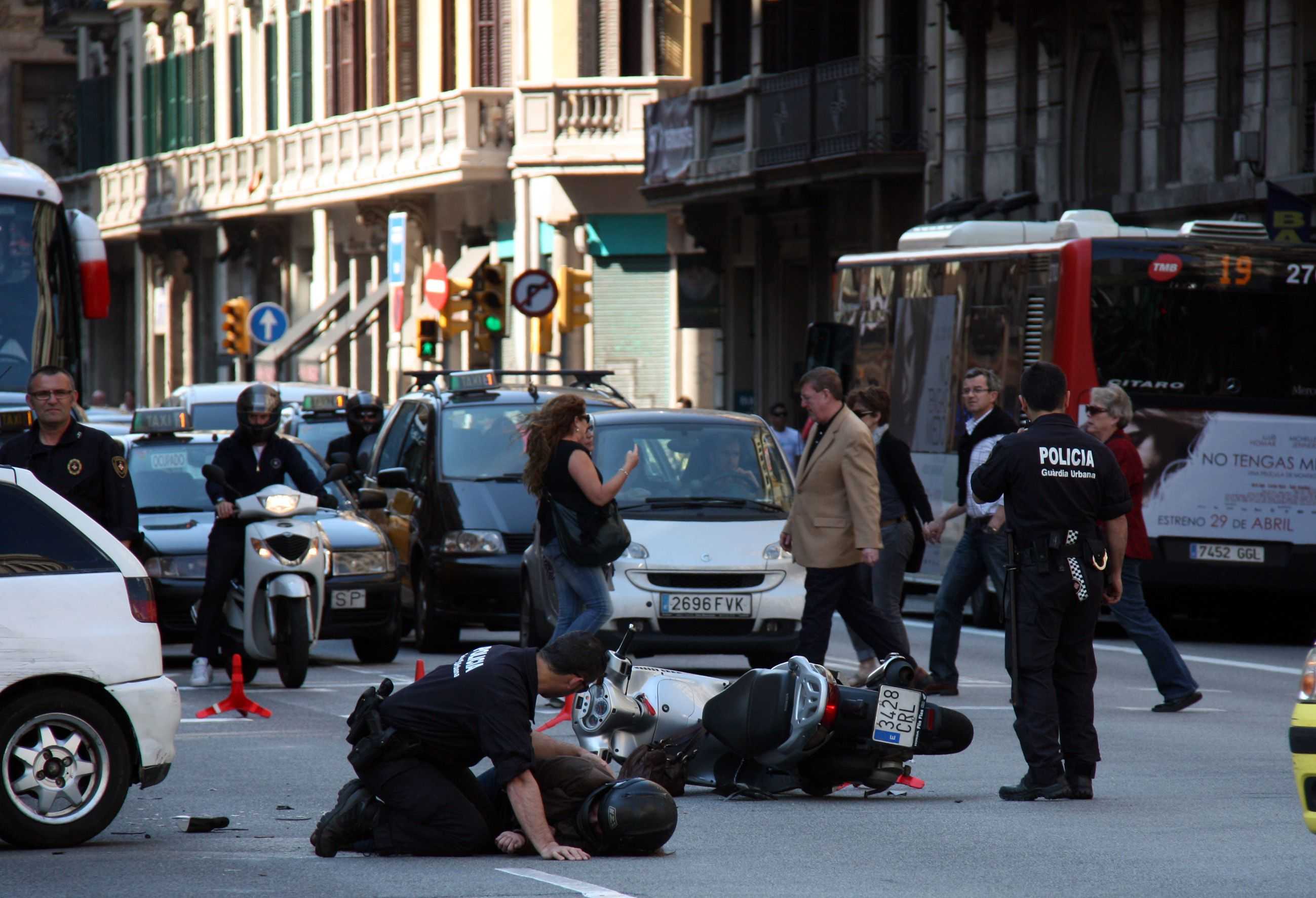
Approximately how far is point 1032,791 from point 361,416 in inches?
525

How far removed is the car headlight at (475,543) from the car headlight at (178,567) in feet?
5.78

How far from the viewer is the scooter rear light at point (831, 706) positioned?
33.3 feet

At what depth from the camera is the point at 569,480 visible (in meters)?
13.6

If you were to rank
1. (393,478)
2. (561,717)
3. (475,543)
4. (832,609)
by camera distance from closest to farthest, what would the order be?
(561,717) → (832,609) → (475,543) → (393,478)

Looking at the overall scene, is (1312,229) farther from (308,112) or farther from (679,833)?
(308,112)

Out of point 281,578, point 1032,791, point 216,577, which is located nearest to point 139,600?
point 1032,791

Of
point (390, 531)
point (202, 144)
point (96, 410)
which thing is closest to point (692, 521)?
→ point (390, 531)

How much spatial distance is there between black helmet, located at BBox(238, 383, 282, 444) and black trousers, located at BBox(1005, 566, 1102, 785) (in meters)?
6.10

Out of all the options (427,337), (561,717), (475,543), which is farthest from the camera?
(427,337)

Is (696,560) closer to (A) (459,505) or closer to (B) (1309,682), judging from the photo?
(A) (459,505)

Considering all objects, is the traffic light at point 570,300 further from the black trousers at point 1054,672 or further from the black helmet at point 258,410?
the black trousers at point 1054,672

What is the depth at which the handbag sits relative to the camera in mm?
13578

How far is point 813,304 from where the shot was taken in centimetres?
3594

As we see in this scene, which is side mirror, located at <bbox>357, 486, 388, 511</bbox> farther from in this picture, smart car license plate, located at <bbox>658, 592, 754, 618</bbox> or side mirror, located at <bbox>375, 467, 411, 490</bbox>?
smart car license plate, located at <bbox>658, 592, 754, 618</bbox>
